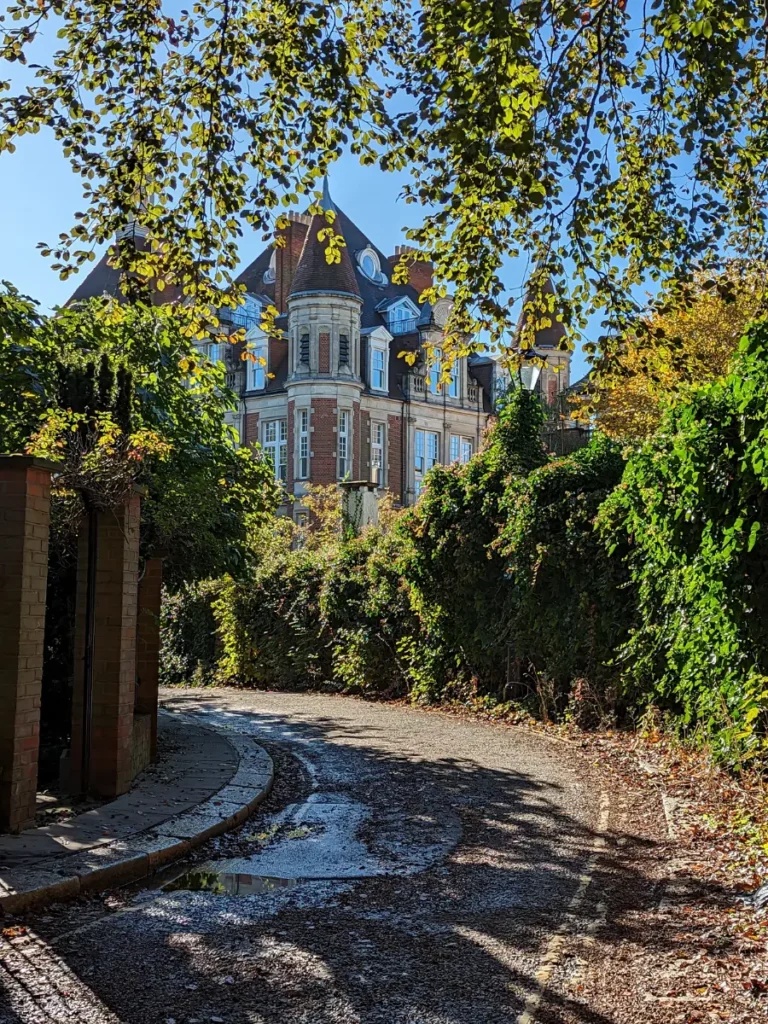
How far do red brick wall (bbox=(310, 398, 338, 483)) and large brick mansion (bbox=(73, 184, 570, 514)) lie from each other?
48 mm

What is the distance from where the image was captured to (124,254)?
26.7 ft

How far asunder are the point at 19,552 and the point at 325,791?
13.0 ft

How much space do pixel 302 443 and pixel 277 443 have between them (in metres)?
2.16

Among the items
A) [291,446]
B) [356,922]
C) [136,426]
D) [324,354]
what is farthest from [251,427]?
[356,922]

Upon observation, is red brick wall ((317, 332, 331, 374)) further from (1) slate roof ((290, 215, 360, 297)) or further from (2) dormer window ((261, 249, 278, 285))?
(2) dormer window ((261, 249, 278, 285))

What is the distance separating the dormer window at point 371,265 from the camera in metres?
55.8

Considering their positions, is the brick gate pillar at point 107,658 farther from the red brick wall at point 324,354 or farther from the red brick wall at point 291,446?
the red brick wall at point 324,354

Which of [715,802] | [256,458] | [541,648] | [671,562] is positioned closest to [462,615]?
[541,648]

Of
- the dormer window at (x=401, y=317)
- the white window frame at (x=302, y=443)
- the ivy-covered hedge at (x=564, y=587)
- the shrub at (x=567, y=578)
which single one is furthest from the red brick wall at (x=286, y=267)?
the shrub at (x=567, y=578)

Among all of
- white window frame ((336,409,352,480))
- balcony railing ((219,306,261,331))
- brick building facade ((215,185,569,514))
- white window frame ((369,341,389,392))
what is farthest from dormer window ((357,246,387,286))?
white window frame ((336,409,352,480))

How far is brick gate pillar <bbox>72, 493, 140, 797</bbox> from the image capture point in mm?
8344

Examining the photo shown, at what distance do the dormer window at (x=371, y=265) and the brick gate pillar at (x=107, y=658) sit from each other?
48.9 metres

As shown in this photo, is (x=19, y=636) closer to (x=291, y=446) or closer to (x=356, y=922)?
(x=356, y=922)

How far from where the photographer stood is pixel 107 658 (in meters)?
8.43
